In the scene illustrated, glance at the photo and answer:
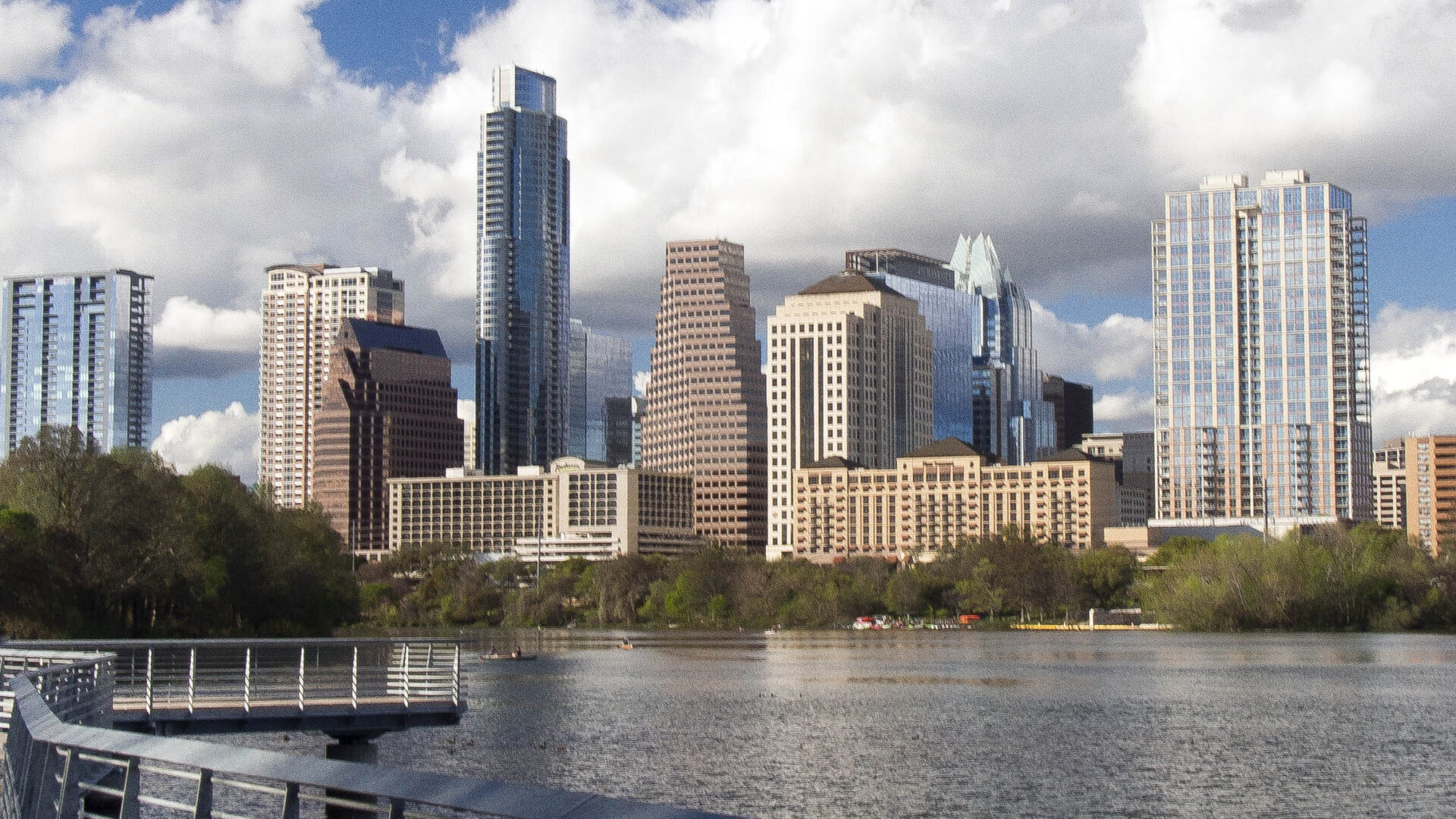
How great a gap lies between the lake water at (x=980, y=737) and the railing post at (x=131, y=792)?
40.8 meters

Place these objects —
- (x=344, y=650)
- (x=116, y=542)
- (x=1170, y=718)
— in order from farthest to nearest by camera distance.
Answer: (x=344, y=650) → (x=116, y=542) → (x=1170, y=718)

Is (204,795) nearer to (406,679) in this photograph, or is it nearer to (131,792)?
(131,792)

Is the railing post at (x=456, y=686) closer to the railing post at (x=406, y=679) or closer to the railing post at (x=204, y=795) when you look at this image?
the railing post at (x=406, y=679)

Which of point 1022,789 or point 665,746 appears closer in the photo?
point 1022,789

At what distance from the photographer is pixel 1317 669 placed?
128m

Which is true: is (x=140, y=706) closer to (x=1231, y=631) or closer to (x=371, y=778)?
(x=371, y=778)

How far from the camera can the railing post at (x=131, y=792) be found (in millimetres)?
14578

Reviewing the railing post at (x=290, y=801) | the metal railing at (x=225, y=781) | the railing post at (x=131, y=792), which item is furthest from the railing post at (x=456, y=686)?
the railing post at (x=290, y=801)

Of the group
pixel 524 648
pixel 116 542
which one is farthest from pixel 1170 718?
pixel 524 648

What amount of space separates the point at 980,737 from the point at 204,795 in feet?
227

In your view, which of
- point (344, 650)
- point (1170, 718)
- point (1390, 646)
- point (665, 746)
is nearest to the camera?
point (665, 746)

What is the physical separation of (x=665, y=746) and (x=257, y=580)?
70652 millimetres

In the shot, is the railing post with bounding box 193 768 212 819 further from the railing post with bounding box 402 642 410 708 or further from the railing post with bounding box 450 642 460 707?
the railing post with bounding box 450 642 460 707

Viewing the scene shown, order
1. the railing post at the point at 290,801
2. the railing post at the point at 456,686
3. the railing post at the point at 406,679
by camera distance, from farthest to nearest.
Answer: the railing post at the point at 456,686 < the railing post at the point at 406,679 < the railing post at the point at 290,801
